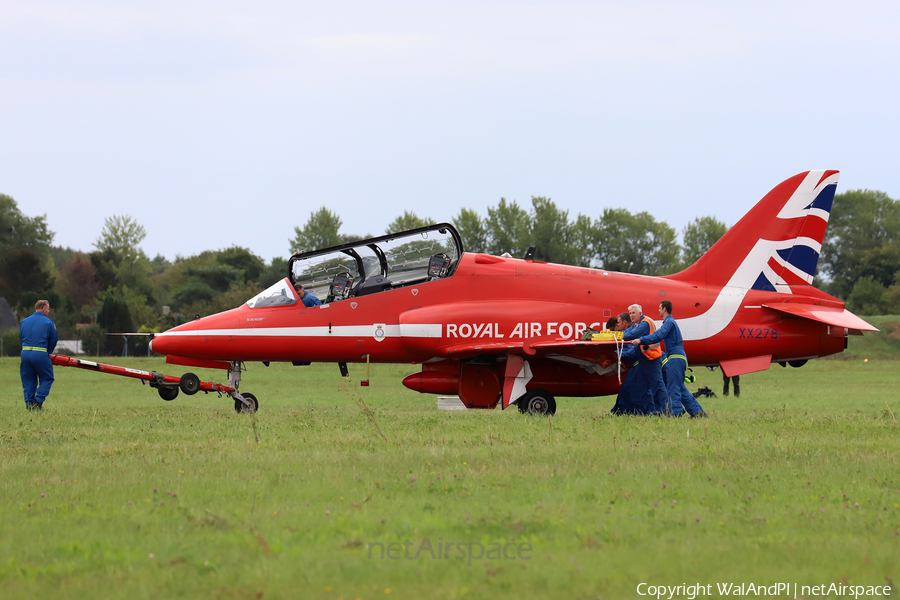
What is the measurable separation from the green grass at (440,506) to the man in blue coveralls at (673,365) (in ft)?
5.83

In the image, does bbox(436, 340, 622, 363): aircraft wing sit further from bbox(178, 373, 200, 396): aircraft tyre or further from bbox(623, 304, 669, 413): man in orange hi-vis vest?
bbox(178, 373, 200, 396): aircraft tyre

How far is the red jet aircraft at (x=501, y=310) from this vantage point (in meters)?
15.3

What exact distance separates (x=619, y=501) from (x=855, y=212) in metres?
105

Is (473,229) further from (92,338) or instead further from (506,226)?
(92,338)

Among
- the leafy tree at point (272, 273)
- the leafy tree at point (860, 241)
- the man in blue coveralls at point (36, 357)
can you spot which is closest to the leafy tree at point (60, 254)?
the leafy tree at point (272, 273)

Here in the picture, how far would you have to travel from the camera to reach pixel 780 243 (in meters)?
16.1

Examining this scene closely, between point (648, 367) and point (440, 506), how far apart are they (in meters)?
8.28

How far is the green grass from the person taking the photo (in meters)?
4.69

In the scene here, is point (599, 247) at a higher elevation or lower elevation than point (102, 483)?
higher

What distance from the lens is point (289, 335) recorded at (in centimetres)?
1566

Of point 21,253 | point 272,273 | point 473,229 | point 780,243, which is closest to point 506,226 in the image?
point 473,229

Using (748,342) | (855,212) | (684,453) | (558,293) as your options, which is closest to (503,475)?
(684,453)

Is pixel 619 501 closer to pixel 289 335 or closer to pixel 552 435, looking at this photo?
pixel 552 435

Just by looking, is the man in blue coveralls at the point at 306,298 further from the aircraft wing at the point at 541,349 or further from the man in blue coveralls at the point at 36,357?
the man in blue coveralls at the point at 36,357
